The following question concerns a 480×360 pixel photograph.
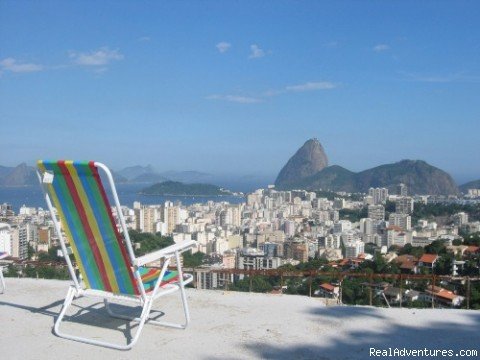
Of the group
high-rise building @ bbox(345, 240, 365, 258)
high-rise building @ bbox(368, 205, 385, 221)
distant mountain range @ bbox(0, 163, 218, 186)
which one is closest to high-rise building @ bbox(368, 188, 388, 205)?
high-rise building @ bbox(368, 205, 385, 221)

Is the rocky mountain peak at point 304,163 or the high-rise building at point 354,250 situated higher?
the rocky mountain peak at point 304,163

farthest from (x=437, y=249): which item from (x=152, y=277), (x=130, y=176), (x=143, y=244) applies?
(x=130, y=176)

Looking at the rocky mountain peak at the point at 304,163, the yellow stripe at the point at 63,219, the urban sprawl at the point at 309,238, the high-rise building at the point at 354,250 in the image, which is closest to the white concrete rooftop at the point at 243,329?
the yellow stripe at the point at 63,219

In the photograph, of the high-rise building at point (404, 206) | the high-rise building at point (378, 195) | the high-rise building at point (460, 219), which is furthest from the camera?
the high-rise building at point (378, 195)

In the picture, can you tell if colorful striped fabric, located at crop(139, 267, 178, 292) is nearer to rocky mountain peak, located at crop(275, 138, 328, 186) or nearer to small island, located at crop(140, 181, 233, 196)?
small island, located at crop(140, 181, 233, 196)

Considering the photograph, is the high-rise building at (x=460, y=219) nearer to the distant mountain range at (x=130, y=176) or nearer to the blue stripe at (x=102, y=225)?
the distant mountain range at (x=130, y=176)
